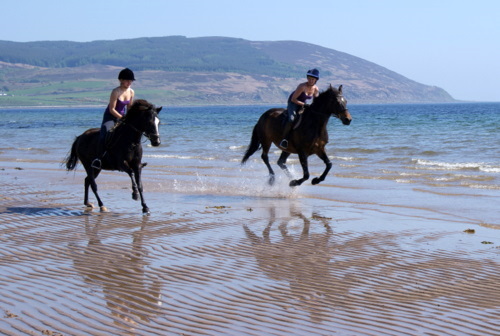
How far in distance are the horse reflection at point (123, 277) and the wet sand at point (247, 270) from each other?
19mm

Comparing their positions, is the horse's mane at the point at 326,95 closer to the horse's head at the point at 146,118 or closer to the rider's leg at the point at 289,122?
the rider's leg at the point at 289,122

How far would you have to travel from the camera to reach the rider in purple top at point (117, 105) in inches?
480

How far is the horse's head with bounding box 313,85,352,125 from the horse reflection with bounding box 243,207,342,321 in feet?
11.6

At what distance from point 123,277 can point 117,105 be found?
5559mm

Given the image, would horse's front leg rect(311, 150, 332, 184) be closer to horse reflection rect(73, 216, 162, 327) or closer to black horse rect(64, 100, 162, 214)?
black horse rect(64, 100, 162, 214)

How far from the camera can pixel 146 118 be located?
11.8 meters

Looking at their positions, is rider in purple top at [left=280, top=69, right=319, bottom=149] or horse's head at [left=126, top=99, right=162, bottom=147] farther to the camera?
rider in purple top at [left=280, top=69, right=319, bottom=149]

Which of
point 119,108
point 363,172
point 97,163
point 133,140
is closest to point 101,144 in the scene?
point 97,163

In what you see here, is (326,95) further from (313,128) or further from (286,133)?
(286,133)

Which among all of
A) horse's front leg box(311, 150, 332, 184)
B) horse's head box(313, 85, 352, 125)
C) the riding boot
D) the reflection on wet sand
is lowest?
the reflection on wet sand

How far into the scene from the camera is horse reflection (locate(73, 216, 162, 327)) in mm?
6125

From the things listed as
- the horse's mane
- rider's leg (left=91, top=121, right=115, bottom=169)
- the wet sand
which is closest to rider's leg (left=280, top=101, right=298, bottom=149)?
the horse's mane

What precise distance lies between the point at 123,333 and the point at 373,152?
77.5ft

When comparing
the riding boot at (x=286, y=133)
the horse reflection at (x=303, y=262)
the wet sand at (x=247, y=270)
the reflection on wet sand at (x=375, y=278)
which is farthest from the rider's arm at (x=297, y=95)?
the reflection on wet sand at (x=375, y=278)
